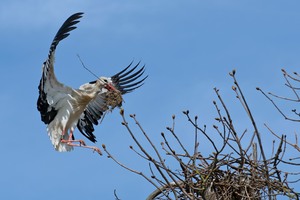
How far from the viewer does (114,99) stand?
983 centimetres

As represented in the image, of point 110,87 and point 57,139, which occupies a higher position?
point 110,87

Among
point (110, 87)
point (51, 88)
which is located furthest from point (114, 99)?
point (51, 88)

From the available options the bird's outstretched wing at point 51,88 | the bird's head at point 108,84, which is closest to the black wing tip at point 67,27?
the bird's outstretched wing at point 51,88

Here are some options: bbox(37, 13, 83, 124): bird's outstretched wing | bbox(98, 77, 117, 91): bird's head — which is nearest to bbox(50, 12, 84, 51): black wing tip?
bbox(37, 13, 83, 124): bird's outstretched wing

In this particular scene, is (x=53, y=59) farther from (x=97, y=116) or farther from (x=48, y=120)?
(x=97, y=116)

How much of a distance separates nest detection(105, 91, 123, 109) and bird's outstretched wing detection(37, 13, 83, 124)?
0.46 meters

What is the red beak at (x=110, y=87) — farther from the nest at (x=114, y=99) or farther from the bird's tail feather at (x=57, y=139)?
the bird's tail feather at (x=57, y=139)

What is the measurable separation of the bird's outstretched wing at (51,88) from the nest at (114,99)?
46 cm

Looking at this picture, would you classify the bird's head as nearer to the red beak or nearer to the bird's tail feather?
the red beak

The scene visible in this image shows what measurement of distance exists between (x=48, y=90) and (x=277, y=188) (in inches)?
187

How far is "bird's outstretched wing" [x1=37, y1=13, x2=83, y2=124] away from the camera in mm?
9035

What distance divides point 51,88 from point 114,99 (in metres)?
0.73

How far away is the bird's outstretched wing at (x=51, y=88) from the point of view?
904cm

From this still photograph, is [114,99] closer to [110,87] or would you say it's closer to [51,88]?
[110,87]
